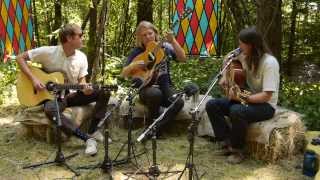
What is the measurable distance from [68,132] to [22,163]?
1.87 ft

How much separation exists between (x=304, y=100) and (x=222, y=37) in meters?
4.22

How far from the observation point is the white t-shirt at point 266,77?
167 inches

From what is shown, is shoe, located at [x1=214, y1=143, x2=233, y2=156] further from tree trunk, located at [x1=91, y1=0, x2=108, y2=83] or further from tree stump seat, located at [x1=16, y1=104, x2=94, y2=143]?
tree trunk, located at [x1=91, y1=0, x2=108, y2=83]

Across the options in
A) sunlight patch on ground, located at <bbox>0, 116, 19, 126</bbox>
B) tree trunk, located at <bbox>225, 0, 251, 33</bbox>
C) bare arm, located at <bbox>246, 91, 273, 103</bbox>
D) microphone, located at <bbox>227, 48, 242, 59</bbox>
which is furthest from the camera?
tree trunk, located at <bbox>225, 0, 251, 33</bbox>

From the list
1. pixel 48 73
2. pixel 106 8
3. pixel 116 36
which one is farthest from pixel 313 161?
pixel 116 36

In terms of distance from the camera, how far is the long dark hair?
421 centimetres

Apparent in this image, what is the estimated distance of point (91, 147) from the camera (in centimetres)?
468

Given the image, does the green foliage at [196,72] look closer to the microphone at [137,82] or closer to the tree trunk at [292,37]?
the tree trunk at [292,37]

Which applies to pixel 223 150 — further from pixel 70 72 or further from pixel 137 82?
pixel 70 72

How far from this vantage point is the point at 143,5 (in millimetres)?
10203

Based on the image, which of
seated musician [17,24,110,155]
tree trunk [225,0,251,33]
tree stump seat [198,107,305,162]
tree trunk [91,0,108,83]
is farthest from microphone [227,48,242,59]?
tree trunk [225,0,251,33]

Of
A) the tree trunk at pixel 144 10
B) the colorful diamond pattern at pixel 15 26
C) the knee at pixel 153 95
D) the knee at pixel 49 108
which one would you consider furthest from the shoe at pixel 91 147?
the tree trunk at pixel 144 10

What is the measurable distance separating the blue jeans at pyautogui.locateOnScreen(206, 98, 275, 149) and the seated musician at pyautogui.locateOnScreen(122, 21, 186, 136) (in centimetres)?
46

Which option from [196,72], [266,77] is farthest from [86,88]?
[196,72]
